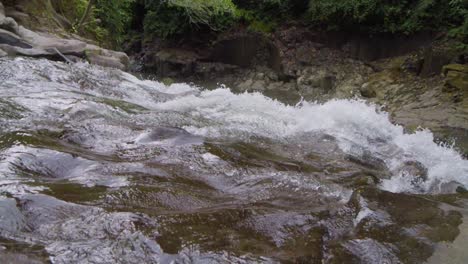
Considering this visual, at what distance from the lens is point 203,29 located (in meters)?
17.9

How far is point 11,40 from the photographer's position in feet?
29.7

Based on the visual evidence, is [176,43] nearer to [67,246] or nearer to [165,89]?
[165,89]

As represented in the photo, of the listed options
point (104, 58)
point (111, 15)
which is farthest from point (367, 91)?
point (111, 15)

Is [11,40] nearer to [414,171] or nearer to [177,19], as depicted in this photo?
[414,171]

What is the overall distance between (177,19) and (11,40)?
9563 millimetres

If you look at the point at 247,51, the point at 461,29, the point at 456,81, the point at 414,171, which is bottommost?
the point at 247,51

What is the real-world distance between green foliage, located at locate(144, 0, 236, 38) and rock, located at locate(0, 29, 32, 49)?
7085mm

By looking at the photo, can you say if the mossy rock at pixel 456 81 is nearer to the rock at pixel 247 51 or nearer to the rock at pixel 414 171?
the rock at pixel 414 171

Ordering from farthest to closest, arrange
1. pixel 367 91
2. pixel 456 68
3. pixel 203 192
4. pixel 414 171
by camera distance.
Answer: pixel 367 91 → pixel 456 68 → pixel 414 171 → pixel 203 192

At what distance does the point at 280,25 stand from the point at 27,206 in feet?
50.0

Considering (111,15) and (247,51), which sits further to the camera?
(247,51)

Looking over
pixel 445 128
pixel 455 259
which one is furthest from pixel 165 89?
pixel 455 259

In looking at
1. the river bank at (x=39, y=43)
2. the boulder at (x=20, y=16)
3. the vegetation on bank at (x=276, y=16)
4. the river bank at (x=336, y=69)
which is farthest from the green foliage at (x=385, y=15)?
the boulder at (x=20, y=16)

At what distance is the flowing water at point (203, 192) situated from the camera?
7.86 ft
